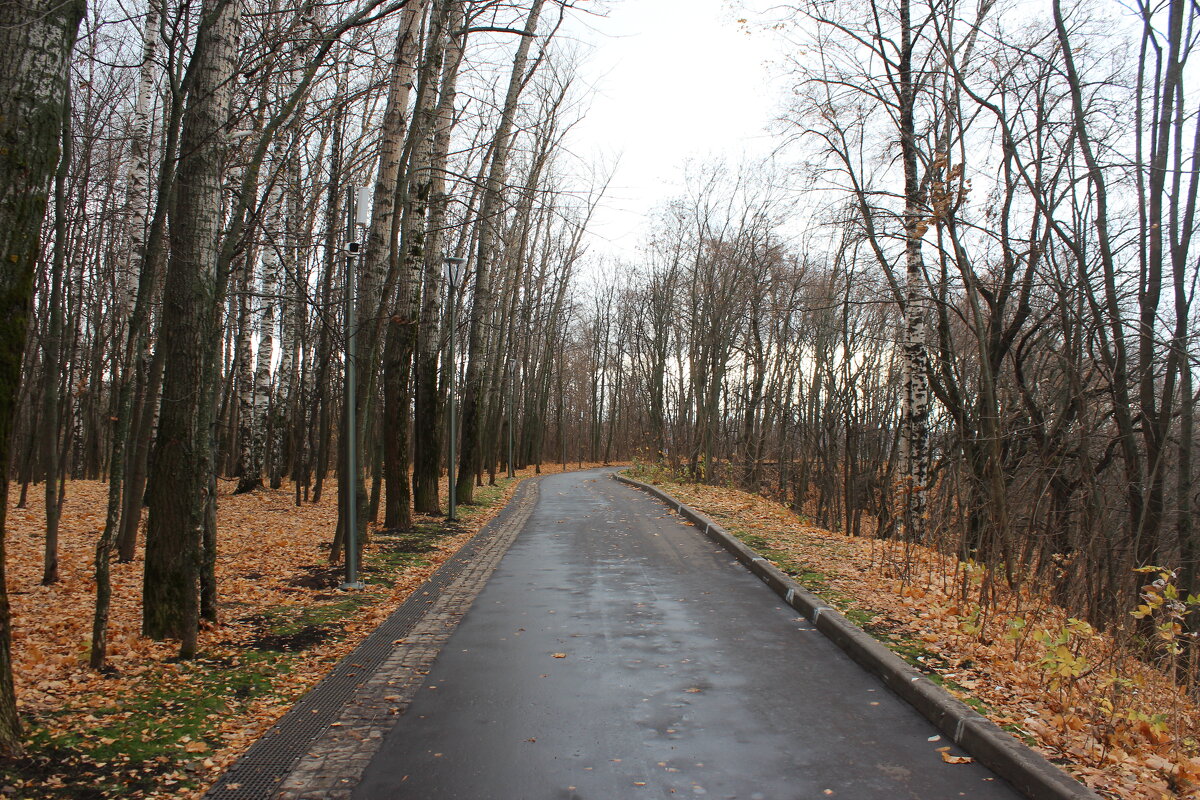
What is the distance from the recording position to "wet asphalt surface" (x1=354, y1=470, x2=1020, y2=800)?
3.88 meters

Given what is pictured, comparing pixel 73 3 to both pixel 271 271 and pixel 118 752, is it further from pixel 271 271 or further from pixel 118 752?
pixel 271 271

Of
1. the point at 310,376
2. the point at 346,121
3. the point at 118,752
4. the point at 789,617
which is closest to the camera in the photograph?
the point at 118,752

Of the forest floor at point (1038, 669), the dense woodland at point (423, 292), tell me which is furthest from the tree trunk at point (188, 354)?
the forest floor at point (1038, 669)

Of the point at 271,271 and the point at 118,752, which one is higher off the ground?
the point at 271,271

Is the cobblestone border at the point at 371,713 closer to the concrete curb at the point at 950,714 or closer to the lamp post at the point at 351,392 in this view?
the lamp post at the point at 351,392

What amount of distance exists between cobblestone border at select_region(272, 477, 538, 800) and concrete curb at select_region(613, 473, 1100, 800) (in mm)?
3295

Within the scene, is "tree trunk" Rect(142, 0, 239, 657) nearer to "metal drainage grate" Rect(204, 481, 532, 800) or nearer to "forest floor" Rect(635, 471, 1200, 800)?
"metal drainage grate" Rect(204, 481, 532, 800)

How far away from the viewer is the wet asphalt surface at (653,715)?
12.7 ft

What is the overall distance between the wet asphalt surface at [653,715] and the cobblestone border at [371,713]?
0.34 ft

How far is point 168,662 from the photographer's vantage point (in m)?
5.57

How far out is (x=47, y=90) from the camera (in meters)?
3.93

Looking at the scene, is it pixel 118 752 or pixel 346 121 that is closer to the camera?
pixel 118 752

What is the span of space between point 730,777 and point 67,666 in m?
4.46

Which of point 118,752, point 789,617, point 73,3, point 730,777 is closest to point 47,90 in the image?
point 73,3
